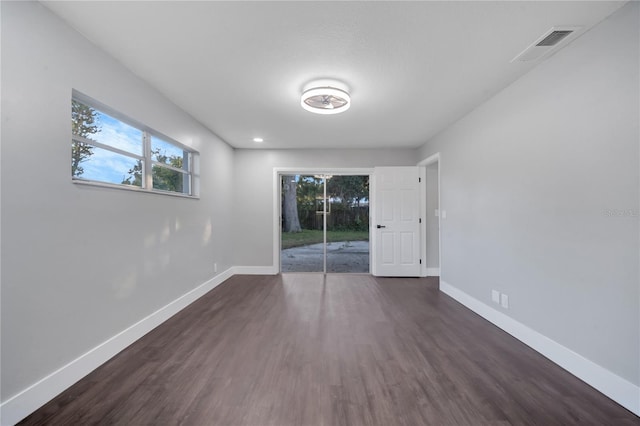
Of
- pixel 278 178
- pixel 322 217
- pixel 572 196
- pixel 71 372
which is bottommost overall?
pixel 71 372

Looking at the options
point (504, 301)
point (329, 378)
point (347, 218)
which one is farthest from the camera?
point (347, 218)

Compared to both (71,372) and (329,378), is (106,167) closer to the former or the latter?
(71,372)

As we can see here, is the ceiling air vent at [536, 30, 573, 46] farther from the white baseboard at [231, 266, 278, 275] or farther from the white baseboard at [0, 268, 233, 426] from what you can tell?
the white baseboard at [231, 266, 278, 275]

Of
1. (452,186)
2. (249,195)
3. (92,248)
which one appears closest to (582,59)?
(452,186)

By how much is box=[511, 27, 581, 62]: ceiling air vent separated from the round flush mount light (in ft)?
4.85

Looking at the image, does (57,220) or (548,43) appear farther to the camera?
(548,43)

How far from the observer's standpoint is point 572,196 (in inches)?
80.5

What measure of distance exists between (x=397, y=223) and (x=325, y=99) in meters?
3.00

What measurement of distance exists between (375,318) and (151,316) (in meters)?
2.39

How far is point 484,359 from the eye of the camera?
87.7 inches

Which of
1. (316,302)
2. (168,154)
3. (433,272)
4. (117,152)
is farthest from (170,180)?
(433,272)

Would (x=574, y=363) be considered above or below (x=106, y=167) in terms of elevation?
below

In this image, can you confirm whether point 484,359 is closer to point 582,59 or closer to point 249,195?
point 582,59

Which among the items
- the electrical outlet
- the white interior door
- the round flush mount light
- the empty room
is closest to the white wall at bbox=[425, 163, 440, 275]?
the white interior door
